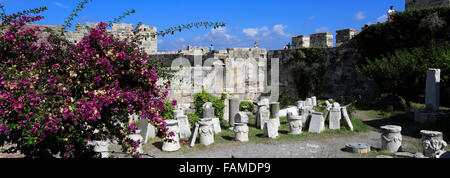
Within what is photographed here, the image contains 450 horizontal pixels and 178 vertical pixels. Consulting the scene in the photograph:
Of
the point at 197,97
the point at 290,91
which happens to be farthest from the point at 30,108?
the point at 290,91

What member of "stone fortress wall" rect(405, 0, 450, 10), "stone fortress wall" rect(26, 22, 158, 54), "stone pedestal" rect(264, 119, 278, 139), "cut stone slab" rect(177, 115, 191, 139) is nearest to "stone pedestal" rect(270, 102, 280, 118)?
"stone pedestal" rect(264, 119, 278, 139)

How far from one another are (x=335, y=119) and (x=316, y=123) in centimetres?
72

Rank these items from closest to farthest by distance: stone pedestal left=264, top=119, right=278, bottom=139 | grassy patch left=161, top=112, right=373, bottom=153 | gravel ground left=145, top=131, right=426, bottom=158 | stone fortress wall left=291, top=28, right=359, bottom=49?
gravel ground left=145, top=131, right=426, bottom=158 < grassy patch left=161, top=112, right=373, bottom=153 < stone pedestal left=264, top=119, right=278, bottom=139 < stone fortress wall left=291, top=28, right=359, bottom=49

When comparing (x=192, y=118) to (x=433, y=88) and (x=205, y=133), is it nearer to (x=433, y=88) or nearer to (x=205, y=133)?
(x=205, y=133)

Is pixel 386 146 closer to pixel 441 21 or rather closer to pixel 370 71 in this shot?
pixel 370 71

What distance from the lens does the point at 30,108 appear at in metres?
2.60

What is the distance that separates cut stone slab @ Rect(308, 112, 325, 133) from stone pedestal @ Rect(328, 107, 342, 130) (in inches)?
14.4

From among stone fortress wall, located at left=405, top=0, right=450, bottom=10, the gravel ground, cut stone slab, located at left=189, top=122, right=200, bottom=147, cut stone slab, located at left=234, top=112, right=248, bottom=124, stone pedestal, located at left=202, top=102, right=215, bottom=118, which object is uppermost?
stone fortress wall, located at left=405, top=0, right=450, bottom=10

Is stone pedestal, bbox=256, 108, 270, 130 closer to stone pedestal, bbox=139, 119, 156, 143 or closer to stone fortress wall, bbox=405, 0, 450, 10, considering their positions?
stone pedestal, bbox=139, 119, 156, 143

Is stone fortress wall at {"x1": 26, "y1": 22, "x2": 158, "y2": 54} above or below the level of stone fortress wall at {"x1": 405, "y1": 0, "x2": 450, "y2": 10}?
below

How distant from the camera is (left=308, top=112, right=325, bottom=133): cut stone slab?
9258 millimetres

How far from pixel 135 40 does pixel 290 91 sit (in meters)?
14.0

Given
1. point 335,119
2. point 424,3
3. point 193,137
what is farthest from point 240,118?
point 424,3

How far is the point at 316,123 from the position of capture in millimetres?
9328
